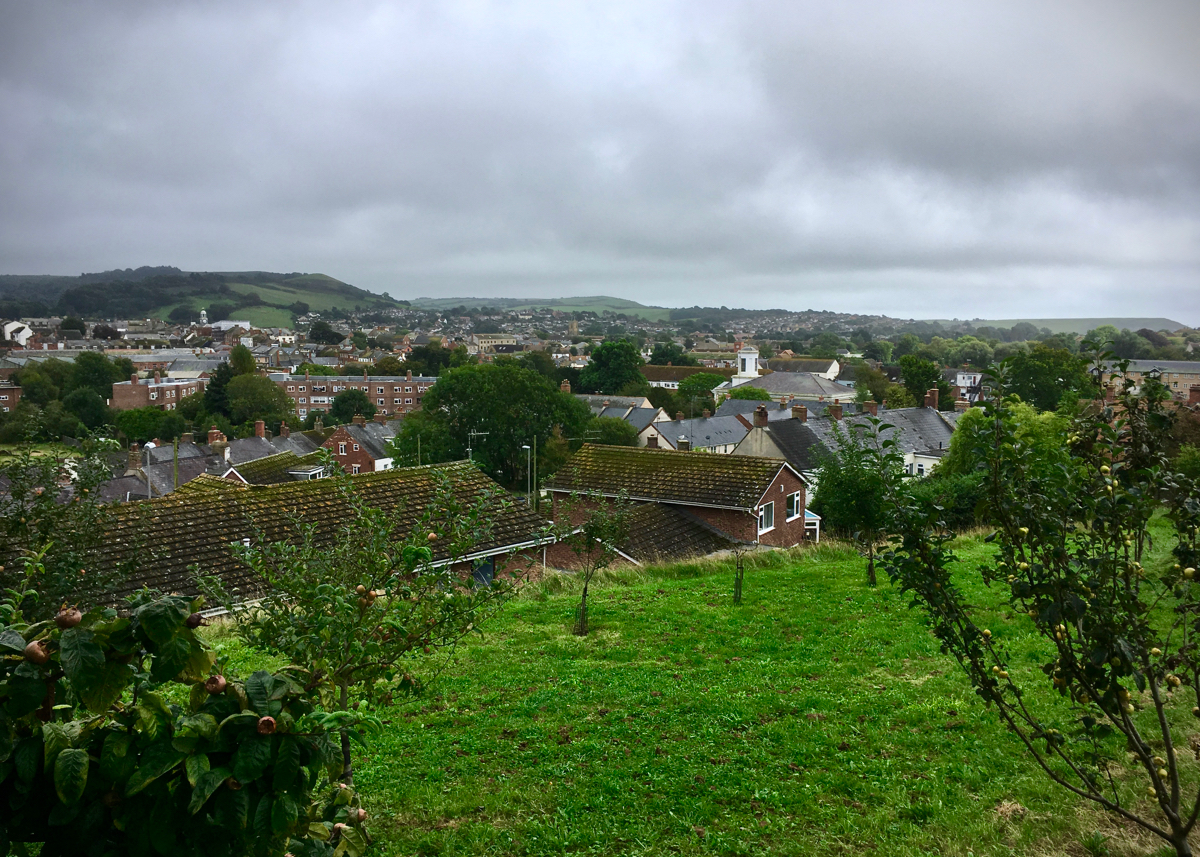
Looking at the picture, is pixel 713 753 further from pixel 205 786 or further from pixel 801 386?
pixel 801 386

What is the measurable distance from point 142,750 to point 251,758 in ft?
1.46

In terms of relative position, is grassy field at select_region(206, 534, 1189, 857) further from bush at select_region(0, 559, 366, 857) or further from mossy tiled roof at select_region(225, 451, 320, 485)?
mossy tiled roof at select_region(225, 451, 320, 485)

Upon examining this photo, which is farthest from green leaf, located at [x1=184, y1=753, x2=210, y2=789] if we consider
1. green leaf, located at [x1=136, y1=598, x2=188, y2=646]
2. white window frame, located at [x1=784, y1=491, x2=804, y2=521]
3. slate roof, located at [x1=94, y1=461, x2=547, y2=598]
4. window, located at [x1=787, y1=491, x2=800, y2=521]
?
window, located at [x1=787, y1=491, x2=800, y2=521]

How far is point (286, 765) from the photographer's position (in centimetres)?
284

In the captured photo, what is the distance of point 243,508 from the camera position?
17.4 meters

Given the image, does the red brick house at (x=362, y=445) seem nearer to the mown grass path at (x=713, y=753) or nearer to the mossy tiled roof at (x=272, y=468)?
the mossy tiled roof at (x=272, y=468)

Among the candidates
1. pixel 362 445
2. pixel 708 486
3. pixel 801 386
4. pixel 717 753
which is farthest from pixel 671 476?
pixel 801 386

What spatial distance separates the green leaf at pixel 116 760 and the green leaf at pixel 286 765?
1.62ft

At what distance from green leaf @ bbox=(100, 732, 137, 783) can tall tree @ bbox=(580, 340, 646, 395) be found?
11836 centimetres

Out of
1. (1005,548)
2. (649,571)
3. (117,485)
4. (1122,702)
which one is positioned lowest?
(117,485)

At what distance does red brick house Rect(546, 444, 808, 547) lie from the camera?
1092 inches

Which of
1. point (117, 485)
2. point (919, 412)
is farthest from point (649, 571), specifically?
point (919, 412)

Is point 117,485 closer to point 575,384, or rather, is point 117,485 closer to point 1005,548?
point 1005,548

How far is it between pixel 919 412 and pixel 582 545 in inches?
2034
